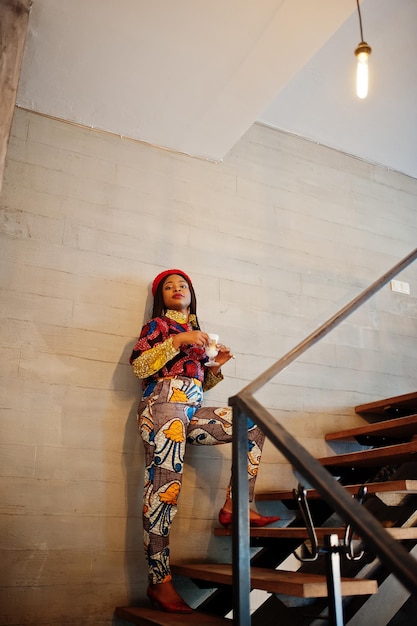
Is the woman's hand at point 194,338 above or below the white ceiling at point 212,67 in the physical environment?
below

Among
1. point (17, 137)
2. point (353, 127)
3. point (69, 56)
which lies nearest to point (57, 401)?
point (17, 137)

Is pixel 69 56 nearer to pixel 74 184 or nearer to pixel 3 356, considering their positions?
pixel 74 184

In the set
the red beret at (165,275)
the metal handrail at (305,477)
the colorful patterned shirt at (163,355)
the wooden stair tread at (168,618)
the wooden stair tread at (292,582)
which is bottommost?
the wooden stair tread at (168,618)

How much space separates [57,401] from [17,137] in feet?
4.91

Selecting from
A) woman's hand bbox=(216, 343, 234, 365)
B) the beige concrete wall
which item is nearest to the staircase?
the beige concrete wall

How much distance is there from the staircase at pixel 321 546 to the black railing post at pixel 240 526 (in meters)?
0.37

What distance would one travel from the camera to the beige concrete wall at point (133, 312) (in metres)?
2.76

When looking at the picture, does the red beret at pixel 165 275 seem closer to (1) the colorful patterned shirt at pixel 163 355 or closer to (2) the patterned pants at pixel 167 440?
(1) the colorful patterned shirt at pixel 163 355

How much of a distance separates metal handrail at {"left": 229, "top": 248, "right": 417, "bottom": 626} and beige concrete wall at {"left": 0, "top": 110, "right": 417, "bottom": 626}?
1.36 m

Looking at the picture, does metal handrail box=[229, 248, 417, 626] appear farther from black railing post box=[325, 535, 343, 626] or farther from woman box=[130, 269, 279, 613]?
woman box=[130, 269, 279, 613]

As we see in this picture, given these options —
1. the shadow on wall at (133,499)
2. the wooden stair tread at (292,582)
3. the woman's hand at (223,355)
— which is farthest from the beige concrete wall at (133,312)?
the wooden stair tread at (292,582)

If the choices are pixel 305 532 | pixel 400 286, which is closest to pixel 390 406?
pixel 400 286

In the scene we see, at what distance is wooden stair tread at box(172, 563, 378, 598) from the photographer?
→ 6.27 feet

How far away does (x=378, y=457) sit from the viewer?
108 inches
